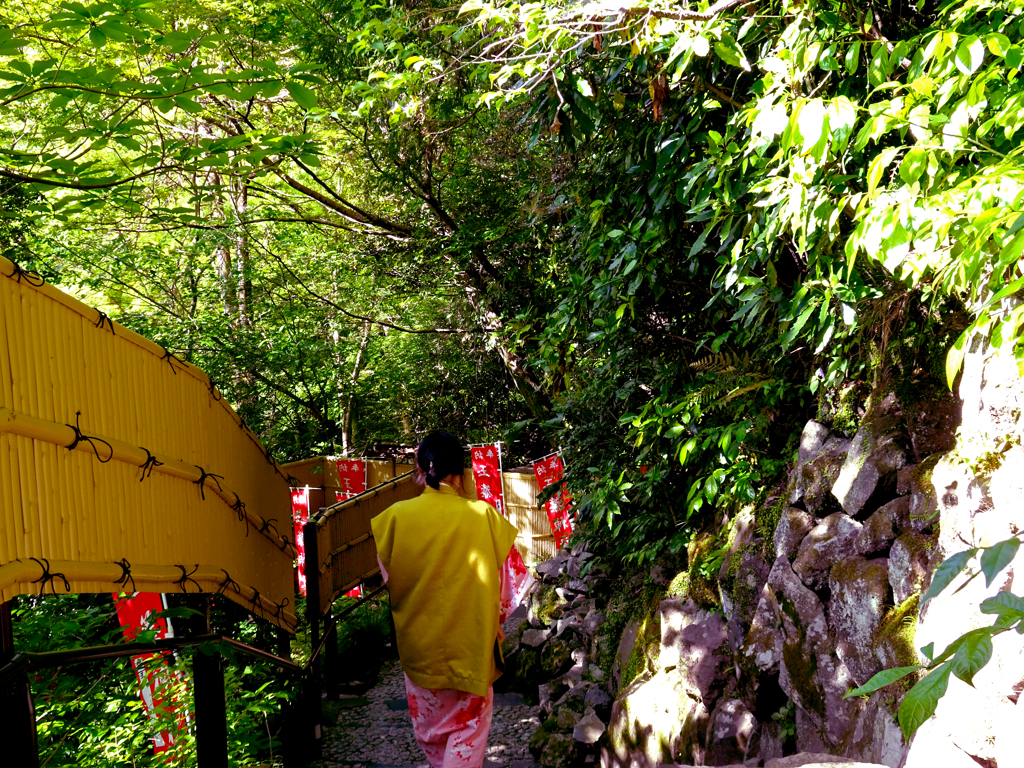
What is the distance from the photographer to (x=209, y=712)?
3.29m

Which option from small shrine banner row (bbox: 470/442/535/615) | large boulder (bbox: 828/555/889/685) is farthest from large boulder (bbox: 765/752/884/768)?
small shrine banner row (bbox: 470/442/535/615)

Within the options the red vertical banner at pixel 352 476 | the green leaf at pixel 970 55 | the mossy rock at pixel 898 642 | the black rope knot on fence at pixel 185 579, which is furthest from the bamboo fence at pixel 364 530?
the green leaf at pixel 970 55

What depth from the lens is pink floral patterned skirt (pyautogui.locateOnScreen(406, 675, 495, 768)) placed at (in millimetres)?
3561

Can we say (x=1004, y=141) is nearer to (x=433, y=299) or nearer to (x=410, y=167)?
(x=410, y=167)

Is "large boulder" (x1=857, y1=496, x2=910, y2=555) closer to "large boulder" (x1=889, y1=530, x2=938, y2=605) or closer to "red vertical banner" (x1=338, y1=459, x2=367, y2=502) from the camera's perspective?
"large boulder" (x1=889, y1=530, x2=938, y2=605)

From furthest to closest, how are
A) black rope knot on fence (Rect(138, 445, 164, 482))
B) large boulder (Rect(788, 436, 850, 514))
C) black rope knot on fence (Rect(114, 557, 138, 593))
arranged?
large boulder (Rect(788, 436, 850, 514)) < black rope knot on fence (Rect(138, 445, 164, 482)) < black rope knot on fence (Rect(114, 557, 138, 593))

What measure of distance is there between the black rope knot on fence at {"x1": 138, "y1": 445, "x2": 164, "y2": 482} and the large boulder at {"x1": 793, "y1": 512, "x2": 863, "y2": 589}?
2801 millimetres

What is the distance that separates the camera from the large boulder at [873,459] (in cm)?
329

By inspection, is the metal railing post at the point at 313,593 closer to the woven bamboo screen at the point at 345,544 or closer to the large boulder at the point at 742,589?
the woven bamboo screen at the point at 345,544

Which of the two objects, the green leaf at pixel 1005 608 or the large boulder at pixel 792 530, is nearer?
the green leaf at pixel 1005 608

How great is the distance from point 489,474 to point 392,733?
4.61 meters

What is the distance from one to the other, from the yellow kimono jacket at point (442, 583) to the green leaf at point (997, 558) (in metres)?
2.68

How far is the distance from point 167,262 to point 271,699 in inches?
306

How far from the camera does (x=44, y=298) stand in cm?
231
